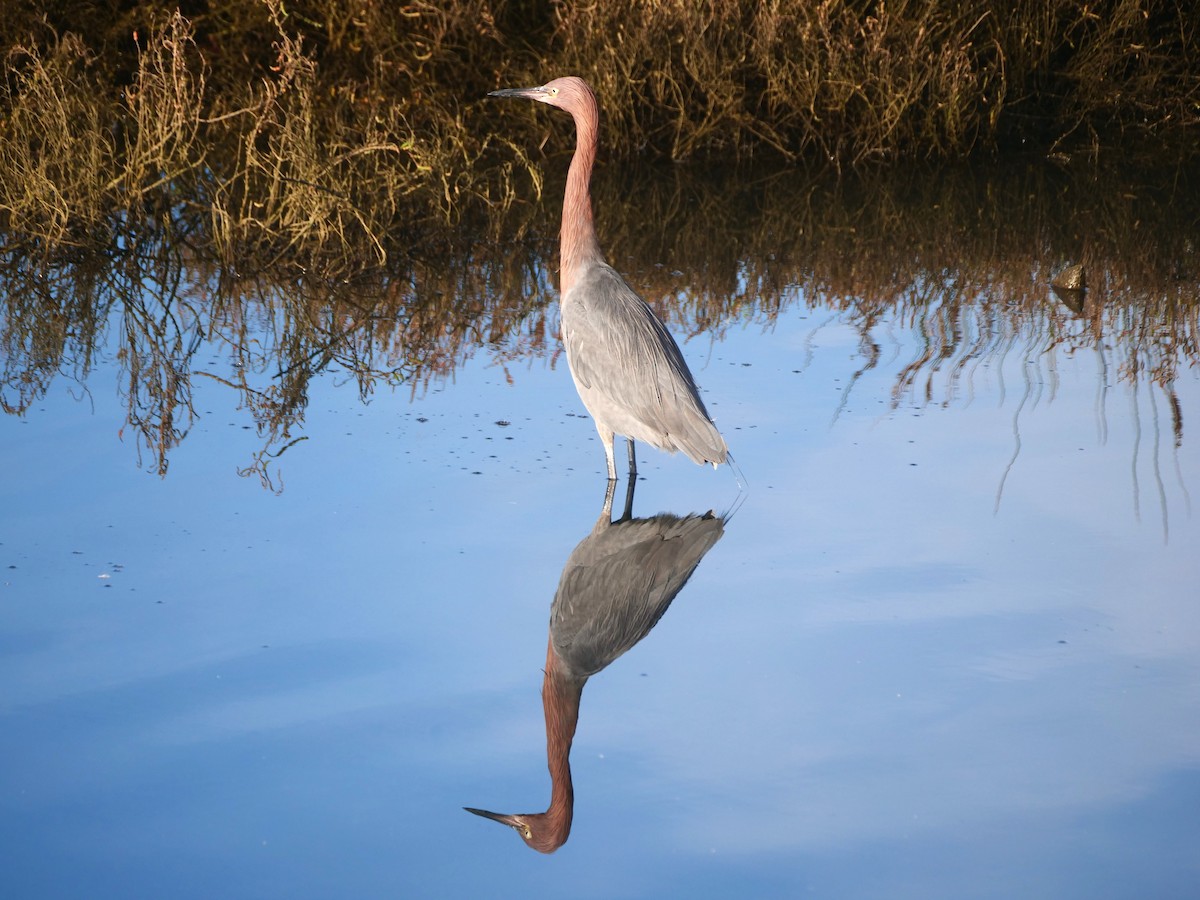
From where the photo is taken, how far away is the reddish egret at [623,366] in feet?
14.9

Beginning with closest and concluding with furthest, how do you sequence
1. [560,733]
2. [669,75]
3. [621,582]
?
[560,733] → [621,582] → [669,75]

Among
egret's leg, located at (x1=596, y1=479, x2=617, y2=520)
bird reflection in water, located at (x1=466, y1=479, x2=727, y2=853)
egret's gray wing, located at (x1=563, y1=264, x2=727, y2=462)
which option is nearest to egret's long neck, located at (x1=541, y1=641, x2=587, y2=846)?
bird reflection in water, located at (x1=466, y1=479, x2=727, y2=853)

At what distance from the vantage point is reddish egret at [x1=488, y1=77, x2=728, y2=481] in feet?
14.9

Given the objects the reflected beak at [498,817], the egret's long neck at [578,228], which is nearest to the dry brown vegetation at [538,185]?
the egret's long neck at [578,228]

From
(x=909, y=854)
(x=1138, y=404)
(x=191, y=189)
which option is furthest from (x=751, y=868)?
(x=191, y=189)

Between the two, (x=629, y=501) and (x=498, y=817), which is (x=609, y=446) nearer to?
(x=629, y=501)

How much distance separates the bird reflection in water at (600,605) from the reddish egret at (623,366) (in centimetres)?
24

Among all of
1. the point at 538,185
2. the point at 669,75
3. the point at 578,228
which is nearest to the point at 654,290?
the point at 538,185

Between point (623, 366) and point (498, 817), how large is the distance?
6.36 feet

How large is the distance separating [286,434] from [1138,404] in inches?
130

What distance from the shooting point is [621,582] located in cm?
409

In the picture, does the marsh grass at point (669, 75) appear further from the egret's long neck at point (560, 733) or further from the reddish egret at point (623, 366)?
the egret's long neck at point (560, 733)

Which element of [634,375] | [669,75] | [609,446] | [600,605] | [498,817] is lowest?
[498,817]

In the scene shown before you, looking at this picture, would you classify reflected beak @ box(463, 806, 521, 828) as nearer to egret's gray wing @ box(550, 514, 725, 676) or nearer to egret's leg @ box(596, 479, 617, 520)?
egret's gray wing @ box(550, 514, 725, 676)
